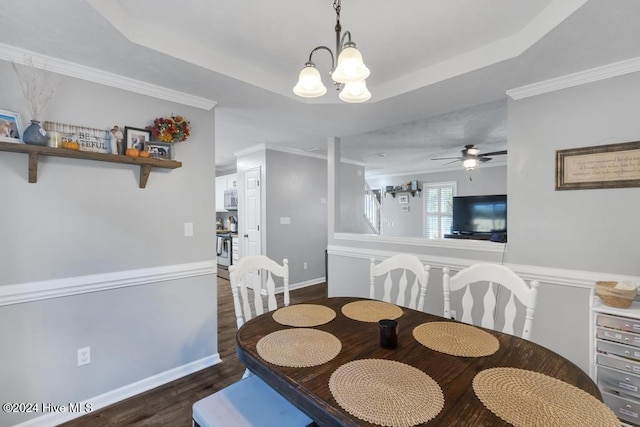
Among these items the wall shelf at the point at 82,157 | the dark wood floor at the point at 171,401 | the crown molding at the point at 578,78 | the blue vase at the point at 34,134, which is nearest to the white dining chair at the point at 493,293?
the crown molding at the point at 578,78

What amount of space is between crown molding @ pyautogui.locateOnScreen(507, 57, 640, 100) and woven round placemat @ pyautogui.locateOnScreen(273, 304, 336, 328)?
7.30ft

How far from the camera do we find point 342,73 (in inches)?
48.3

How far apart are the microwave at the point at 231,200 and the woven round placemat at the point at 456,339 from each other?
558 cm

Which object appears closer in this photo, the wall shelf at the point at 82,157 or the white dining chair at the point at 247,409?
the white dining chair at the point at 247,409

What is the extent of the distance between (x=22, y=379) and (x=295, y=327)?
1781 mm

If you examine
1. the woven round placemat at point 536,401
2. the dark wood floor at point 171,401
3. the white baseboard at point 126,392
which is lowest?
the dark wood floor at point 171,401

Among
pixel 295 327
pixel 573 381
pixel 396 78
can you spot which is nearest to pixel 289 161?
pixel 396 78

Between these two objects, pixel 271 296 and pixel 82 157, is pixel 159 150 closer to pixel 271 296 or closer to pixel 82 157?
pixel 82 157

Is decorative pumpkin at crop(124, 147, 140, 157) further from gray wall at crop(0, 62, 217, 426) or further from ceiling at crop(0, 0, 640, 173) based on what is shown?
ceiling at crop(0, 0, 640, 173)

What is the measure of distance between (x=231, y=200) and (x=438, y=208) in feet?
16.5

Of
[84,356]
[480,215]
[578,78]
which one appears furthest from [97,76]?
[480,215]

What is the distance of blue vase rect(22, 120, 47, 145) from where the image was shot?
167 centimetres

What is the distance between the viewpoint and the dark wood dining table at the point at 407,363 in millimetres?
828

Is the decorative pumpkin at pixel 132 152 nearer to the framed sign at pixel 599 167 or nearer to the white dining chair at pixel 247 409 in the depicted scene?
the white dining chair at pixel 247 409
